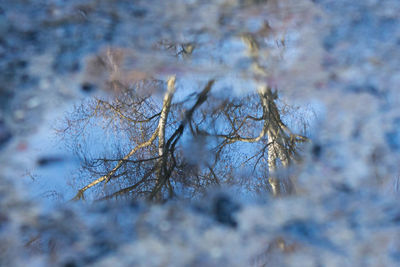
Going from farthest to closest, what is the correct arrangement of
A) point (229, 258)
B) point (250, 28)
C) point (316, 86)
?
point (250, 28), point (316, 86), point (229, 258)

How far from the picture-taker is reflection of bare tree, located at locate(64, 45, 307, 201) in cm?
106

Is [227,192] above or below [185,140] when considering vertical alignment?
below

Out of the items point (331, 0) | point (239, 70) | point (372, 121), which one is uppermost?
point (331, 0)

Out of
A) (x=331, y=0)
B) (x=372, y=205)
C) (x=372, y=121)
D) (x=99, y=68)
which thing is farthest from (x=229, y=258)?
(x=331, y=0)

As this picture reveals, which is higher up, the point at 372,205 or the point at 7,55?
the point at 7,55

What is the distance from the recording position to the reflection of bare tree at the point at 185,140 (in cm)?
106

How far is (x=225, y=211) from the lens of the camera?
0.95m

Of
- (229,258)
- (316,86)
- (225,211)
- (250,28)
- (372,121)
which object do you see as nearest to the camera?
A: (229,258)

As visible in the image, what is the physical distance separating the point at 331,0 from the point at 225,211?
1.12 m

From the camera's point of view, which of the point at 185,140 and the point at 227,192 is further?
the point at 185,140

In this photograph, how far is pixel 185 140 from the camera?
1163mm

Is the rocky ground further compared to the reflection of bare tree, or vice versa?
the reflection of bare tree

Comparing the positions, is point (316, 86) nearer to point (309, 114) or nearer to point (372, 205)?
point (309, 114)

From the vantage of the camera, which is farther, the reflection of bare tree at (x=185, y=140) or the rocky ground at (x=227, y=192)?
the reflection of bare tree at (x=185, y=140)
